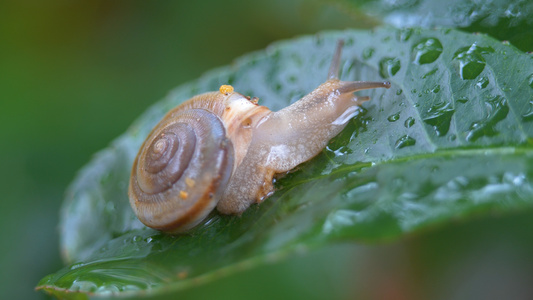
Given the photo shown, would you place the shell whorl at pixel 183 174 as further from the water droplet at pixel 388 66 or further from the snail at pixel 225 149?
the water droplet at pixel 388 66

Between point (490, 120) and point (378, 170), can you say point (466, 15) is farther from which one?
point (378, 170)

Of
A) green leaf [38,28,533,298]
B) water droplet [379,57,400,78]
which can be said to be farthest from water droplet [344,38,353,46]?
water droplet [379,57,400,78]

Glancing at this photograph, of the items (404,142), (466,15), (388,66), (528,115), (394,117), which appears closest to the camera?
(528,115)

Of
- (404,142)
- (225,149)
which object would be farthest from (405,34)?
(225,149)

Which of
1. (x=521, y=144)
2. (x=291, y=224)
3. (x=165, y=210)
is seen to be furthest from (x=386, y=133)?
(x=165, y=210)

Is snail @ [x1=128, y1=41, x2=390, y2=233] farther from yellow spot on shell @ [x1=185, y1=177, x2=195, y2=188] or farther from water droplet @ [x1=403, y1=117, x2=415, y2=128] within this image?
water droplet @ [x1=403, y1=117, x2=415, y2=128]

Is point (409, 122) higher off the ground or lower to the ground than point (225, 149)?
lower

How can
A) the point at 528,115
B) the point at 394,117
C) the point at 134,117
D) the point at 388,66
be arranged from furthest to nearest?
the point at 134,117
the point at 388,66
the point at 394,117
the point at 528,115

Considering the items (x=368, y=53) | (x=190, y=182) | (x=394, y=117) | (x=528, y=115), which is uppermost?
(x=368, y=53)
